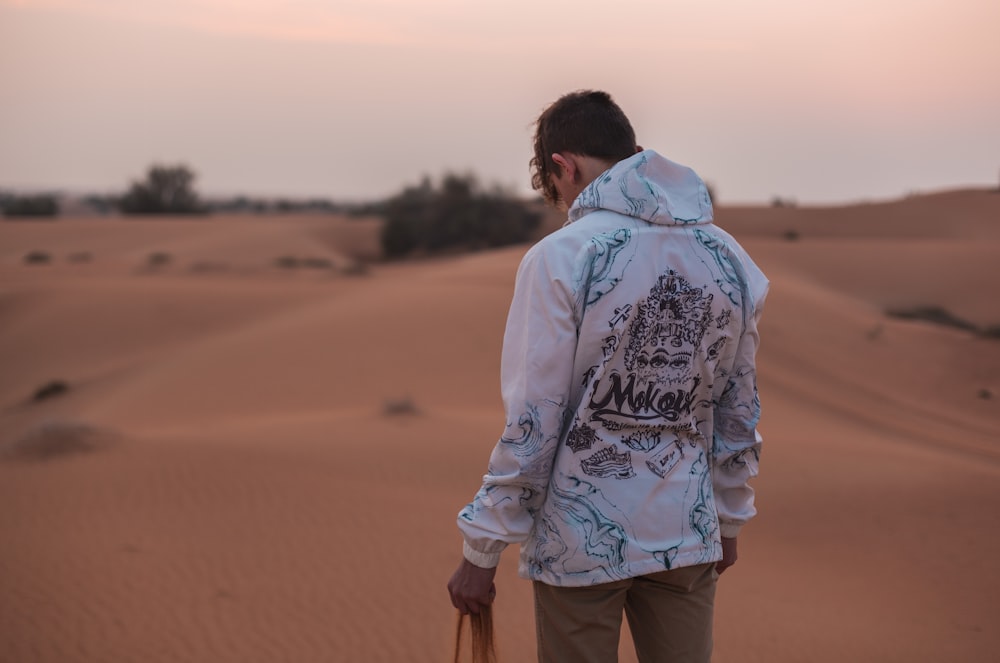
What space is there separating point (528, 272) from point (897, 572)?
5.04m

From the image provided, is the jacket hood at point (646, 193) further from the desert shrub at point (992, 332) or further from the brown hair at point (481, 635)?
the desert shrub at point (992, 332)

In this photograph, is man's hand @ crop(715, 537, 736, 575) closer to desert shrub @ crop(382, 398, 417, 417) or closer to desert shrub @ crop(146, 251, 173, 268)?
desert shrub @ crop(382, 398, 417, 417)

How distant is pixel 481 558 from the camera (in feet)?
7.60

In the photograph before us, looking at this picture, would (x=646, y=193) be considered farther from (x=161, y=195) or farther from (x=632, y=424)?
(x=161, y=195)

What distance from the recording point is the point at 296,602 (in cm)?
561

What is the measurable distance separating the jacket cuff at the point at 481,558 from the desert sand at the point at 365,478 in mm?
2919

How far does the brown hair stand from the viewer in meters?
2.47

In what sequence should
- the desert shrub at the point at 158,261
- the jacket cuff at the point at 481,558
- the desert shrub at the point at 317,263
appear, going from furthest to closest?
the desert shrub at the point at 317,263 < the desert shrub at the point at 158,261 < the jacket cuff at the point at 481,558

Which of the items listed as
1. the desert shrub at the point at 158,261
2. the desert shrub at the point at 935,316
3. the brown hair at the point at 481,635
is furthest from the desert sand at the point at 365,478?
the desert shrub at the point at 158,261

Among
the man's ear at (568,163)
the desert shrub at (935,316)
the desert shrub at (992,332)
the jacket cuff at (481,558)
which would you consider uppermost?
the man's ear at (568,163)

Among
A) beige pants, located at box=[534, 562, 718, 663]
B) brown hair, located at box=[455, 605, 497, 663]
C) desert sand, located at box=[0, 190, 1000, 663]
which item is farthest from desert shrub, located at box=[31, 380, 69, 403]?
beige pants, located at box=[534, 562, 718, 663]

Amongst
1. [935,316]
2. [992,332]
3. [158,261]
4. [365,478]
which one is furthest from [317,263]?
[365,478]

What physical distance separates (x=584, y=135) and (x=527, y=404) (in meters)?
0.72

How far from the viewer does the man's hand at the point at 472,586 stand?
2.35m
